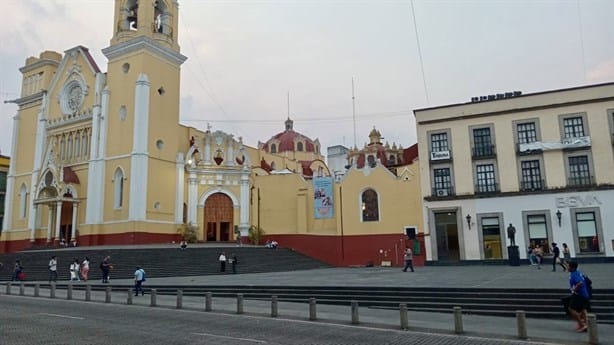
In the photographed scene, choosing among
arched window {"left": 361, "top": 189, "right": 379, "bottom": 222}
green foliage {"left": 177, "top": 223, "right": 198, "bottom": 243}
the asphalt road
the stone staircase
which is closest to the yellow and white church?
arched window {"left": 361, "top": 189, "right": 379, "bottom": 222}

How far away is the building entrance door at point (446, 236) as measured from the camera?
33.1m

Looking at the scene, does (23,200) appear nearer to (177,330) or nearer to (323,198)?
(323,198)

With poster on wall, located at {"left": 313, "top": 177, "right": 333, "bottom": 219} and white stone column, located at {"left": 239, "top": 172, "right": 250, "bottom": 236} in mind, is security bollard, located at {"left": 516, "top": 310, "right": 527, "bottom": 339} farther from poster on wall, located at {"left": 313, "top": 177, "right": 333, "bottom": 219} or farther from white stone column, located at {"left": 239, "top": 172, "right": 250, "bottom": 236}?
white stone column, located at {"left": 239, "top": 172, "right": 250, "bottom": 236}

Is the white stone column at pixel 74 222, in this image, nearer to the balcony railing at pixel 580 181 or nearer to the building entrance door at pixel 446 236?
the building entrance door at pixel 446 236

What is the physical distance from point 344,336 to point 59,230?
38.7m

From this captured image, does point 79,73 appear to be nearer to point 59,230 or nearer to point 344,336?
point 59,230

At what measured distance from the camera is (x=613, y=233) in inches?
1141

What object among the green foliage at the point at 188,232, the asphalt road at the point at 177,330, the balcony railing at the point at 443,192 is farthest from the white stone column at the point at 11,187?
the balcony railing at the point at 443,192

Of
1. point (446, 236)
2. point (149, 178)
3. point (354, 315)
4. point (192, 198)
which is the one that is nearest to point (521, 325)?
point (354, 315)

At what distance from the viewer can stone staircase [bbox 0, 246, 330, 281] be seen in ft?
97.4

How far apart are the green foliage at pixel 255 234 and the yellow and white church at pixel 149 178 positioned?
1.93 ft

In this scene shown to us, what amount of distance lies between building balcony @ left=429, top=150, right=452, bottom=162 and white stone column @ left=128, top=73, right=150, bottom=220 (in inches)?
921

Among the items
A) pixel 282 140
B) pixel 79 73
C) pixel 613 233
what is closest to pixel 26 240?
pixel 79 73

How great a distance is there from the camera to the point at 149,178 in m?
41.7
